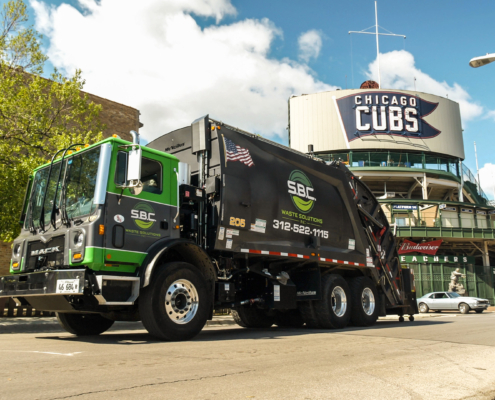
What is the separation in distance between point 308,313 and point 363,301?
192cm

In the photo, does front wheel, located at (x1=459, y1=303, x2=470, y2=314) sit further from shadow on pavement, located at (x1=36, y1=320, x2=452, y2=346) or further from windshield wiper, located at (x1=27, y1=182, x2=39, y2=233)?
windshield wiper, located at (x1=27, y1=182, x2=39, y2=233)

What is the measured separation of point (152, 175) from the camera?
770 centimetres

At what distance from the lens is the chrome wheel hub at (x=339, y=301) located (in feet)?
34.9

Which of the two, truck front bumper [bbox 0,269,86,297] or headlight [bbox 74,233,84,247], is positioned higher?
headlight [bbox 74,233,84,247]

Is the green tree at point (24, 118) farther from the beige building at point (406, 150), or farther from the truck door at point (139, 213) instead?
the beige building at point (406, 150)

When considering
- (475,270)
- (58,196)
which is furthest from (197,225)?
(475,270)

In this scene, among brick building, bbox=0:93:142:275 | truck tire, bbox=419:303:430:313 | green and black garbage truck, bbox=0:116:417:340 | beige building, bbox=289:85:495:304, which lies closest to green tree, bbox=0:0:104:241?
green and black garbage truck, bbox=0:116:417:340

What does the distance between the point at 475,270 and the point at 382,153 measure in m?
12.0

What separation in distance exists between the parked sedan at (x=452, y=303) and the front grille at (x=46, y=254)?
24.5 metres

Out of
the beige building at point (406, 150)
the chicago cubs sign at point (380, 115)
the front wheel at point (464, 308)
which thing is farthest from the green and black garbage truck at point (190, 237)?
the chicago cubs sign at point (380, 115)

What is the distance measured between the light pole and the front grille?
10.1m

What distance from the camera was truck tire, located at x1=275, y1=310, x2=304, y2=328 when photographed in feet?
37.1

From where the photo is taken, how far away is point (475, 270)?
35.2 meters

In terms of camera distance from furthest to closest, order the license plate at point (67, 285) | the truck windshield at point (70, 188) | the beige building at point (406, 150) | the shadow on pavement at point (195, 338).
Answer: the beige building at point (406, 150), the shadow on pavement at point (195, 338), the truck windshield at point (70, 188), the license plate at point (67, 285)
